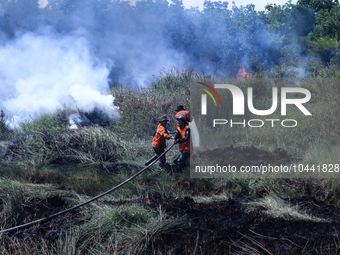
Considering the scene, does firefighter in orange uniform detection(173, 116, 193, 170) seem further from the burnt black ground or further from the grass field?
the burnt black ground

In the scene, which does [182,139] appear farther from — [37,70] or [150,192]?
[37,70]

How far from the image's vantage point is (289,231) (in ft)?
11.8

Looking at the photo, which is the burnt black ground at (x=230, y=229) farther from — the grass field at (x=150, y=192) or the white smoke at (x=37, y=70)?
the white smoke at (x=37, y=70)

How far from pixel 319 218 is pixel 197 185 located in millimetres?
2403

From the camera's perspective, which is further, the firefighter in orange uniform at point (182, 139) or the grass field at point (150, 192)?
the firefighter in orange uniform at point (182, 139)

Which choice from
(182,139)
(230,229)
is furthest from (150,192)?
(230,229)

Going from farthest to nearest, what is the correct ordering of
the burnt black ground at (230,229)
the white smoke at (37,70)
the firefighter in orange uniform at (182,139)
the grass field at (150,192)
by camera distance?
the white smoke at (37,70) → the firefighter in orange uniform at (182,139) → the grass field at (150,192) → the burnt black ground at (230,229)

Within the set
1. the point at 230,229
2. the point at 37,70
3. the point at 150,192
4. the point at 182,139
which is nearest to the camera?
the point at 230,229

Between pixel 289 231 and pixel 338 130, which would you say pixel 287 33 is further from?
pixel 289 231

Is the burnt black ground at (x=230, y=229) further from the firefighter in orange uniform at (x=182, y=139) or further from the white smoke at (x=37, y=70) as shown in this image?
the white smoke at (x=37, y=70)

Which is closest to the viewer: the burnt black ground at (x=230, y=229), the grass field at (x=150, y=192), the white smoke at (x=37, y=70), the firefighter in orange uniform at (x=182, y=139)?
the burnt black ground at (x=230, y=229)

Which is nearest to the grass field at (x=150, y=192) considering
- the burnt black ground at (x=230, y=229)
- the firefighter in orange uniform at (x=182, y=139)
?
the burnt black ground at (x=230, y=229)

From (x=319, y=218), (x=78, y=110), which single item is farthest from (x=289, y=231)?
(x=78, y=110)

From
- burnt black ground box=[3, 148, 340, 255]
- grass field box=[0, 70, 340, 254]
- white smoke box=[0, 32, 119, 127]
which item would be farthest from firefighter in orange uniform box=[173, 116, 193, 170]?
white smoke box=[0, 32, 119, 127]
